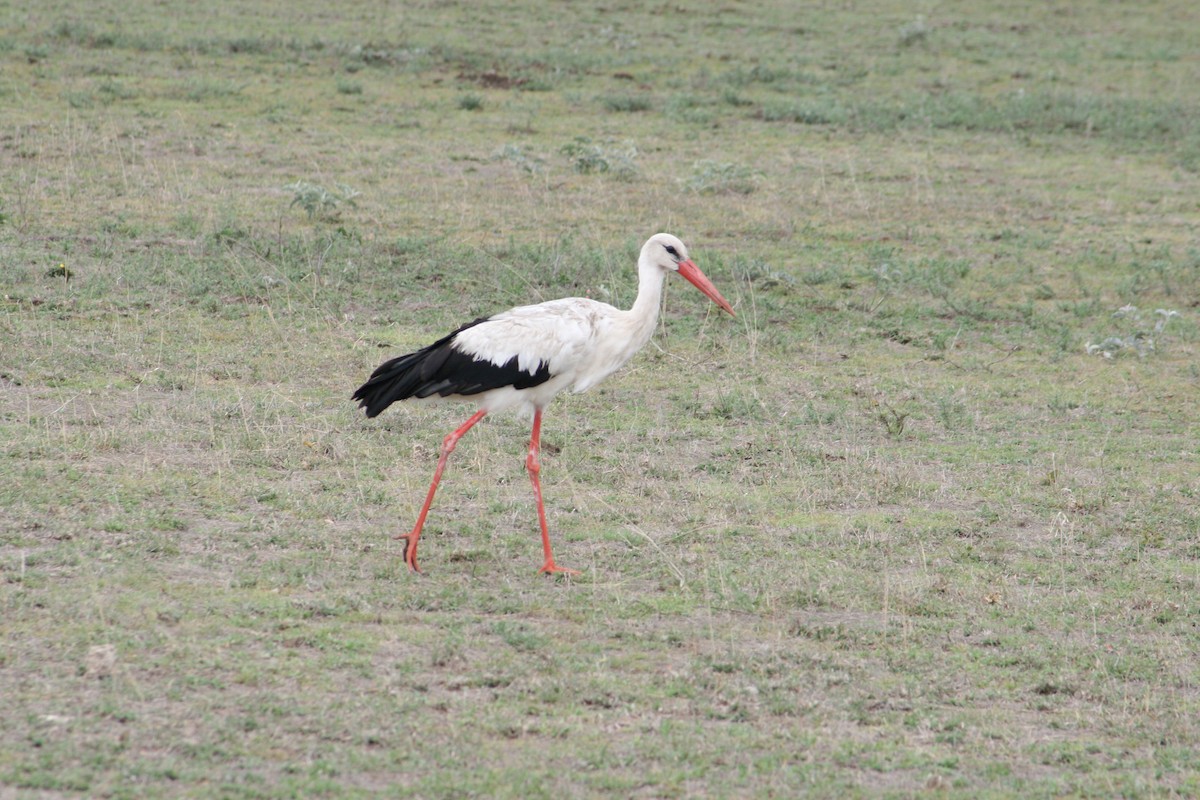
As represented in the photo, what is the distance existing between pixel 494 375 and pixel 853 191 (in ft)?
29.6

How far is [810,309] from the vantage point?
1202 centimetres

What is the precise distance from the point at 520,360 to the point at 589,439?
5.92ft

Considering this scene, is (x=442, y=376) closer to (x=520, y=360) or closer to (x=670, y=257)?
(x=520, y=360)

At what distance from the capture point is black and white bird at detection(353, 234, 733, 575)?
7.24 meters

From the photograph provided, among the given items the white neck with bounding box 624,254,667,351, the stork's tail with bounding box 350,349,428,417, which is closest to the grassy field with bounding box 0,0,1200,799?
the stork's tail with bounding box 350,349,428,417

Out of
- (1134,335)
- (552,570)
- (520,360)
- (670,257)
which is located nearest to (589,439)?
(670,257)

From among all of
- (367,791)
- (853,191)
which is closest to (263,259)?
(853,191)

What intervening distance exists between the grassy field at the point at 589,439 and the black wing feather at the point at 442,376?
0.65 m

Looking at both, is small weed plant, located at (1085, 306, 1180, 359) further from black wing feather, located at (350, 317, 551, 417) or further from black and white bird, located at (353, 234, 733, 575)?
black wing feather, located at (350, 317, 551, 417)

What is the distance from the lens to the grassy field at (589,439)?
5.36 m

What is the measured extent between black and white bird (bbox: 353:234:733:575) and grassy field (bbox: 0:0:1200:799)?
24.9 inches

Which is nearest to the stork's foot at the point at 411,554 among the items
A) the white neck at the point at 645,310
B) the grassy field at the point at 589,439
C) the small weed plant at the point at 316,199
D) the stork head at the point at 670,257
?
the grassy field at the point at 589,439

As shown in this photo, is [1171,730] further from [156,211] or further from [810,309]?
[156,211]

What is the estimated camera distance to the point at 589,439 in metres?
8.97
